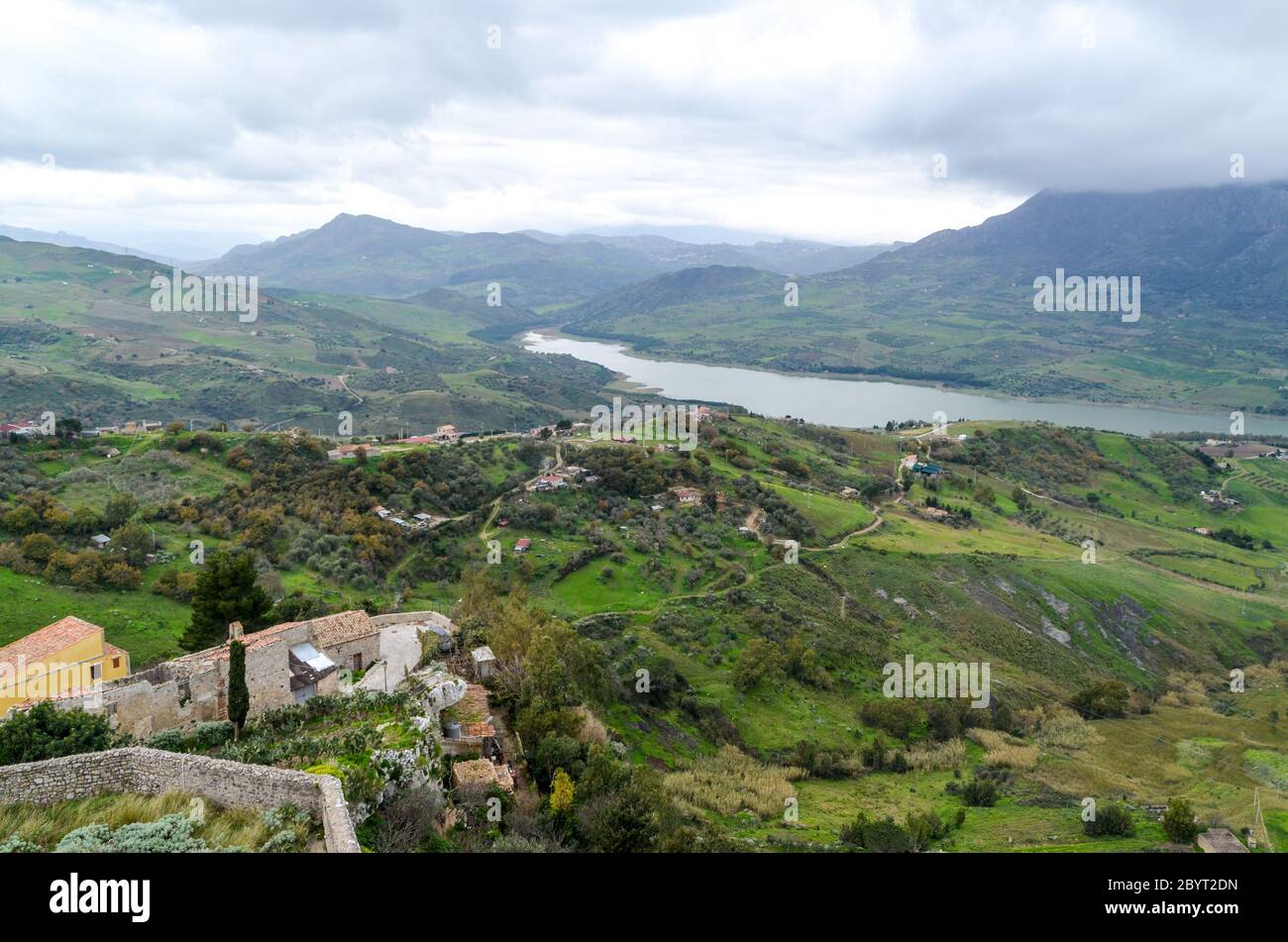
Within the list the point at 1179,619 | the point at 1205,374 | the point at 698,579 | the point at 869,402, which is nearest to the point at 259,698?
the point at 698,579

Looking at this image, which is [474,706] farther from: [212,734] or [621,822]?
[212,734]

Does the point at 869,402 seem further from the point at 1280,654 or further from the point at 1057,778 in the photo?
the point at 1057,778

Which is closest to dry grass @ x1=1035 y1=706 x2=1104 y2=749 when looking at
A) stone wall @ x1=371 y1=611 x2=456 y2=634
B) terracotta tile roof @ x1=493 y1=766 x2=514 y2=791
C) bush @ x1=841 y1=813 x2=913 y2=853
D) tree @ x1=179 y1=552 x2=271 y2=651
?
bush @ x1=841 y1=813 x2=913 y2=853

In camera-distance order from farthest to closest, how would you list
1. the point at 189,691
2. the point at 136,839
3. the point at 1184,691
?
the point at 1184,691
the point at 189,691
the point at 136,839

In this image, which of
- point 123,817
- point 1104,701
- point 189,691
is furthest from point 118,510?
point 1104,701

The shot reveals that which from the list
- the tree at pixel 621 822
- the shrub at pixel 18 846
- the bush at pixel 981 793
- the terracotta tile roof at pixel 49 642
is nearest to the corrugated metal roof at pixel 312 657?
the terracotta tile roof at pixel 49 642

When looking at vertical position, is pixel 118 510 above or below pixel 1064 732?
above

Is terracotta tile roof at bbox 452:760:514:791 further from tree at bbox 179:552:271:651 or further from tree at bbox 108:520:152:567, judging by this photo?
tree at bbox 108:520:152:567
